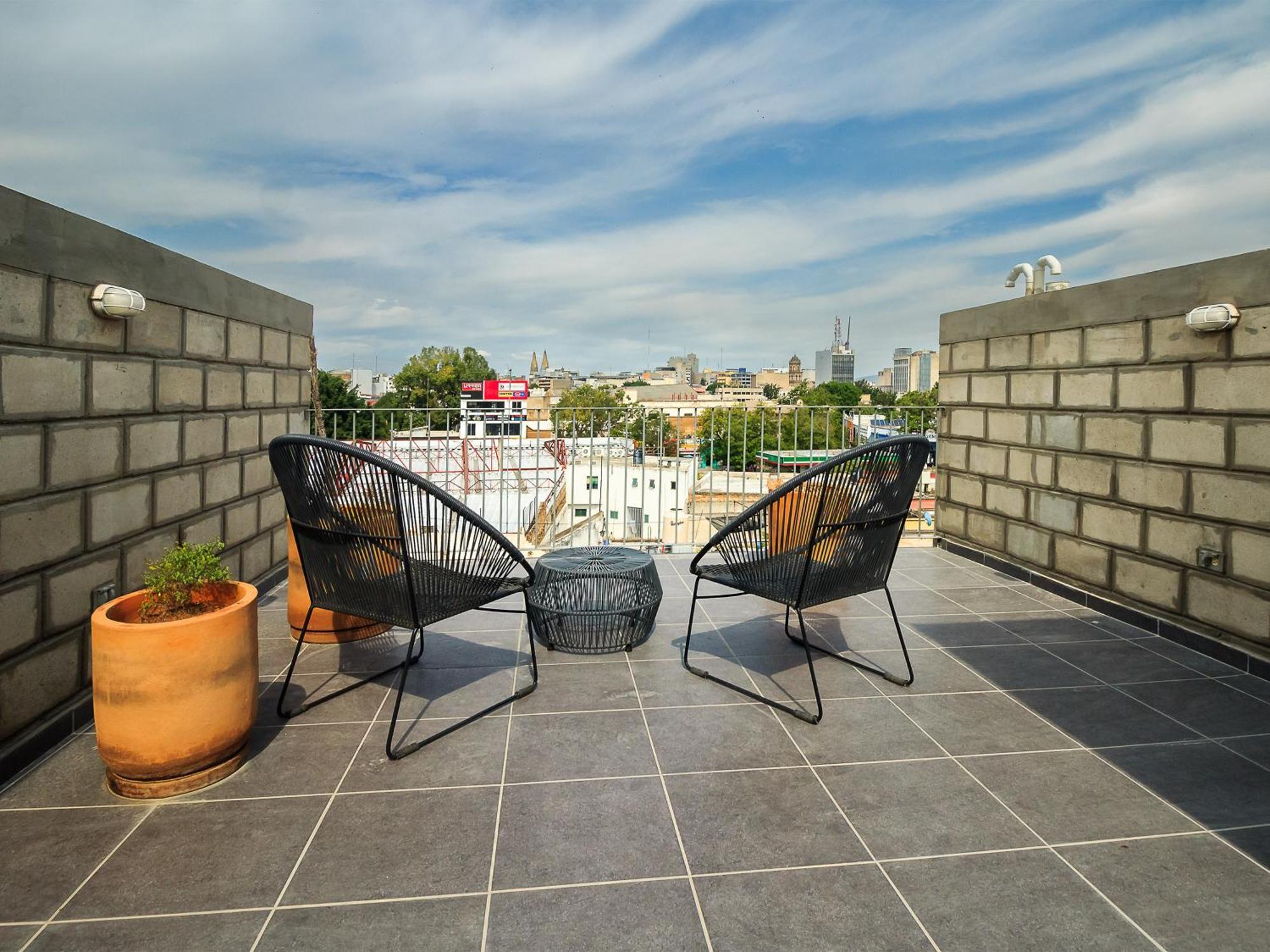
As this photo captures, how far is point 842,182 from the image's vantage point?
53.7ft

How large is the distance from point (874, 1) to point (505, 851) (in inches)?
269

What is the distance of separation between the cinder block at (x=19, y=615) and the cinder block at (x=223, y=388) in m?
1.49

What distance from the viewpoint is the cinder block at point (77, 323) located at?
2.17m

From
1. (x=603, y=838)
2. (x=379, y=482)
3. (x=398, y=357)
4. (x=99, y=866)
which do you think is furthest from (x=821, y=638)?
(x=398, y=357)

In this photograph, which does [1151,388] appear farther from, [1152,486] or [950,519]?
[950,519]

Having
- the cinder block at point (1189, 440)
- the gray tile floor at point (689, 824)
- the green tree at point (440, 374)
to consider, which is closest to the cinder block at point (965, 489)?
the cinder block at point (1189, 440)

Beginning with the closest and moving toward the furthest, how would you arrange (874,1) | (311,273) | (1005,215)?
(874,1) < (1005,215) < (311,273)

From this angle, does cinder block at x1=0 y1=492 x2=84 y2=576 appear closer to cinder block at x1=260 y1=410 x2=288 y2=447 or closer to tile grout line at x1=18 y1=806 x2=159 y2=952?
tile grout line at x1=18 y1=806 x2=159 y2=952

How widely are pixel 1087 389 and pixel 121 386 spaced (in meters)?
4.62

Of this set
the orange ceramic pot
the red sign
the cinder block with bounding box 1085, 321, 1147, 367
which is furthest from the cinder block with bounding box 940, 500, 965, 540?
the red sign

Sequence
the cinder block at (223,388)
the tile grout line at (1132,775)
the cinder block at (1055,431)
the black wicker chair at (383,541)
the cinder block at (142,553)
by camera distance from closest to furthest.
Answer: the tile grout line at (1132,775)
the black wicker chair at (383,541)
the cinder block at (142,553)
the cinder block at (223,388)
the cinder block at (1055,431)

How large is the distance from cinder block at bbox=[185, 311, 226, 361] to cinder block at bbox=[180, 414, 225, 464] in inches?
12.0

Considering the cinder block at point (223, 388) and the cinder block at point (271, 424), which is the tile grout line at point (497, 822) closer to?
the cinder block at point (223, 388)

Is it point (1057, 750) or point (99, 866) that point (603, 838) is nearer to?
point (99, 866)
